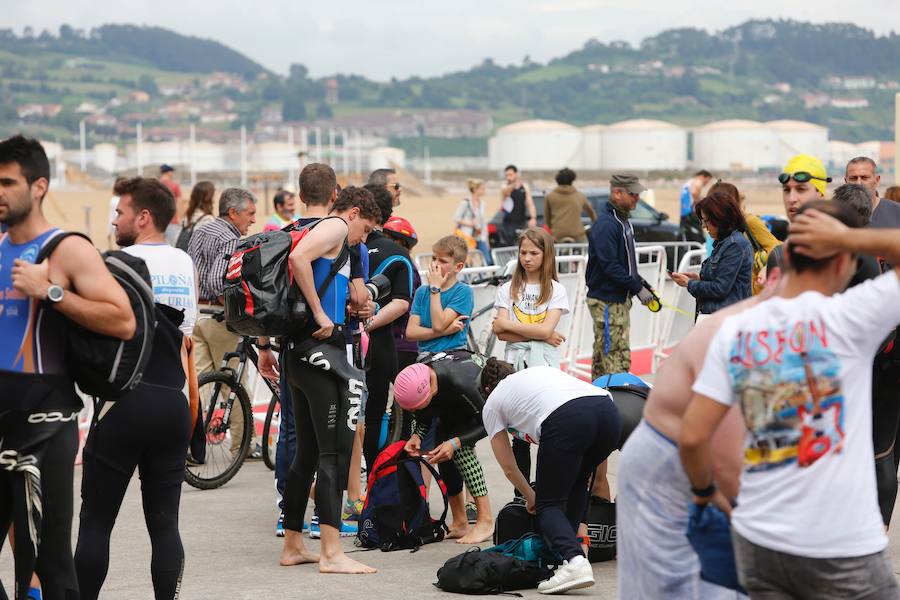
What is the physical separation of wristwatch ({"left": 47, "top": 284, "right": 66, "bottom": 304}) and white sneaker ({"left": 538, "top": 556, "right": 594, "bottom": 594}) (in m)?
2.63

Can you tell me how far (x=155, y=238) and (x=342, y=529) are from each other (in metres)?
2.57

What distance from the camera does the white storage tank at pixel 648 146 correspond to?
522 feet

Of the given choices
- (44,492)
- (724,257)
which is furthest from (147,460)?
(724,257)

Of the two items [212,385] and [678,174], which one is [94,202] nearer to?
[212,385]

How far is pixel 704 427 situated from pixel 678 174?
13681 centimetres

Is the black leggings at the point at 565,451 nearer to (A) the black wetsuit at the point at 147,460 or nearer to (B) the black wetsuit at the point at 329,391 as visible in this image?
(B) the black wetsuit at the point at 329,391

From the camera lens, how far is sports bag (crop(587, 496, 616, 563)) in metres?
6.70

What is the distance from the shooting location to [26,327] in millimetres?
4523

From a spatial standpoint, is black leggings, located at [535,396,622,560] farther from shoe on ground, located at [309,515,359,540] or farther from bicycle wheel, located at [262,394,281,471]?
bicycle wheel, located at [262,394,281,471]

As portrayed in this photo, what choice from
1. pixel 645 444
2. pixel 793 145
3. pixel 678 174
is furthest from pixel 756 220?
pixel 793 145

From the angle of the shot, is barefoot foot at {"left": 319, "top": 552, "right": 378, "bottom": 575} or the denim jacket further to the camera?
the denim jacket

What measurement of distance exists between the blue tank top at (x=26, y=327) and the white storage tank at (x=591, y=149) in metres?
162

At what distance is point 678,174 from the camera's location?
13775 cm

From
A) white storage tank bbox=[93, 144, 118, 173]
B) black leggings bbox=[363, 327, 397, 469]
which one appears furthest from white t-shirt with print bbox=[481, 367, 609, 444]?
white storage tank bbox=[93, 144, 118, 173]
